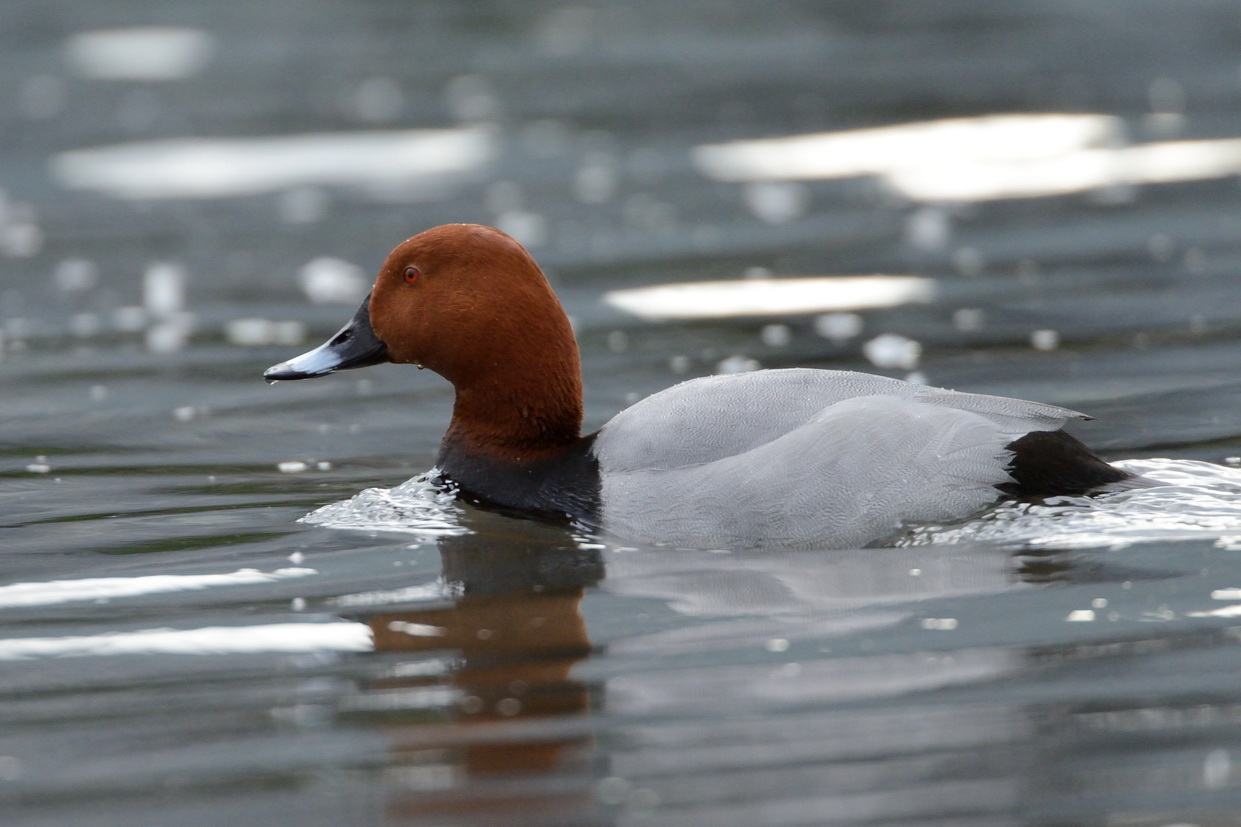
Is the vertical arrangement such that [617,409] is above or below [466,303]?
below

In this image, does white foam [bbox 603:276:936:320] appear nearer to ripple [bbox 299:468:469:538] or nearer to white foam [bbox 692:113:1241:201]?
white foam [bbox 692:113:1241:201]

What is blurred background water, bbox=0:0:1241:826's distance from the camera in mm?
3578

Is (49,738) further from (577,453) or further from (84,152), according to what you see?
(84,152)

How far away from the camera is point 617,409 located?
6.83 meters

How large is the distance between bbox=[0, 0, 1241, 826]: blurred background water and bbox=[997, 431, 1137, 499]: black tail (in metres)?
0.11

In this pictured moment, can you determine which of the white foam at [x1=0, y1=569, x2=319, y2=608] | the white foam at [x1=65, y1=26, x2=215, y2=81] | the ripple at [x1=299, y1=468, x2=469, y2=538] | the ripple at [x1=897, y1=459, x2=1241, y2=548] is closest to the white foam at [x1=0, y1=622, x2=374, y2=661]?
the white foam at [x1=0, y1=569, x2=319, y2=608]

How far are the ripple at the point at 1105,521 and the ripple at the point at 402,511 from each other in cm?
145

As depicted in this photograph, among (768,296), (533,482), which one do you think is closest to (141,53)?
(768,296)

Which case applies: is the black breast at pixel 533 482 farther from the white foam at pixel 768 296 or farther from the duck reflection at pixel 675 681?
the white foam at pixel 768 296

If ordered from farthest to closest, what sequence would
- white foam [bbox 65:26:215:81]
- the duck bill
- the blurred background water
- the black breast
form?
white foam [bbox 65:26:215:81] → the duck bill → the black breast → the blurred background water

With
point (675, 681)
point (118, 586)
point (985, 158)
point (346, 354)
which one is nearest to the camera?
point (675, 681)

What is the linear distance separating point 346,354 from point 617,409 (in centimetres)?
140

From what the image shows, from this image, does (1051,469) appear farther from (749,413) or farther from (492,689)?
(492,689)

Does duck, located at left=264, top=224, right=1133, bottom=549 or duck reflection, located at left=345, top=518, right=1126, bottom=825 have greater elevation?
duck, located at left=264, top=224, right=1133, bottom=549
